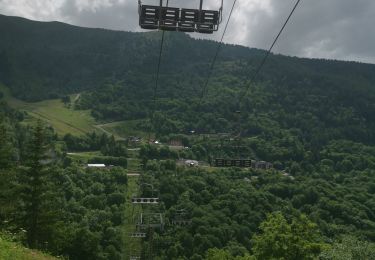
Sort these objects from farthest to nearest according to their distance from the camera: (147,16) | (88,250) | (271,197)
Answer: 1. (271,197)
2. (88,250)
3. (147,16)

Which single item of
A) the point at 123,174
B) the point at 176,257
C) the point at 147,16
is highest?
the point at 147,16

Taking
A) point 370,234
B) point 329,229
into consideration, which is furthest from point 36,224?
point 370,234

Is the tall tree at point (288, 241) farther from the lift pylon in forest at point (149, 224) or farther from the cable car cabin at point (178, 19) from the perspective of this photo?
the cable car cabin at point (178, 19)

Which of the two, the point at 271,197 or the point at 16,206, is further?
the point at 271,197

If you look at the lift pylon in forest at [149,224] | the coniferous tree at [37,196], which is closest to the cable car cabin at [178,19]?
the coniferous tree at [37,196]

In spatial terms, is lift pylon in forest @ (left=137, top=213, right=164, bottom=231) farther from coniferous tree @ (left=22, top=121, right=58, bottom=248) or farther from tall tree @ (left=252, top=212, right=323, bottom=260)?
coniferous tree @ (left=22, top=121, right=58, bottom=248)

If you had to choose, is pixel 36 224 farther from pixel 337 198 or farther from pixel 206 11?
pixel 337 198

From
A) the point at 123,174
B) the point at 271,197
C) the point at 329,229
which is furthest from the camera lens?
the point at 123,174

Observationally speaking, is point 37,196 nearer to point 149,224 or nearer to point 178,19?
point 149,224
